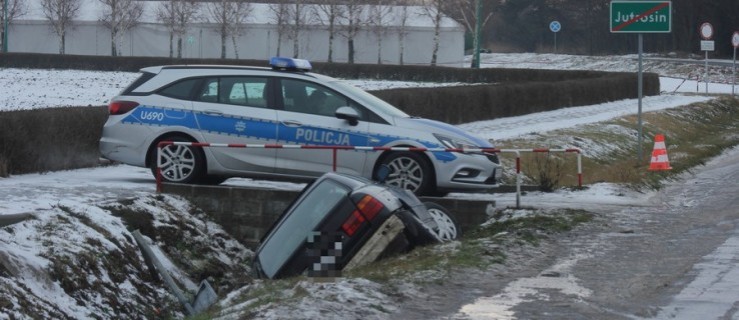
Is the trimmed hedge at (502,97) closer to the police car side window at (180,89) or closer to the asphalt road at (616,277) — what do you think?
the police car side window at (180,89)

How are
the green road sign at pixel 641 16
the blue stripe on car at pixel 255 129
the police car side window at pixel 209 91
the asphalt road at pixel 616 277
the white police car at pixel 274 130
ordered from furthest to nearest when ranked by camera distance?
1. the green road sign at pixel 641 16
2. the police car side window at pixel 209 91
3. the blue stripe on car at pixel 255 129
4. the white police car at pixel 274 130
5. the asphalt road at pixel 616 277

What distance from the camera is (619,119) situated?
31547 mm

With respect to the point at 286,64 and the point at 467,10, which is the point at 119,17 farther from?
the point at 286,64

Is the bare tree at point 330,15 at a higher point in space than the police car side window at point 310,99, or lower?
higher

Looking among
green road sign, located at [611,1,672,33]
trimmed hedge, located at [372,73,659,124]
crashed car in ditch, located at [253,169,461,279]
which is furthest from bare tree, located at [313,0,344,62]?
crashed car in ditch, located at [253,169,461,279]

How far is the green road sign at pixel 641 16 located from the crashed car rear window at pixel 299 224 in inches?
443

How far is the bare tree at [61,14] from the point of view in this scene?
8044cm

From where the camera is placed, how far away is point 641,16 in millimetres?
20203

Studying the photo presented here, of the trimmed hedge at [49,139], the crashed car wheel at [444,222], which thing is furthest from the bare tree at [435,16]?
Answer: the crashed car wheel at [444,222]

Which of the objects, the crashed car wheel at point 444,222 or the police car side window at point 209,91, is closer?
the crashed car wheel at point 444,222

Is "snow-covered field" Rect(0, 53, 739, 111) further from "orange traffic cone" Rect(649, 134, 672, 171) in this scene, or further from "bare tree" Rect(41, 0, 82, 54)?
"bare tree" Rect(41, 0, 82, 54)

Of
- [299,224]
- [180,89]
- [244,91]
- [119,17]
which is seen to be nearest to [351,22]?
[119,17]

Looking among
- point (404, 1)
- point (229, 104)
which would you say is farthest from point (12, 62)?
point (229, 104)

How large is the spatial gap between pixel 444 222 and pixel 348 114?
95.4 inches
